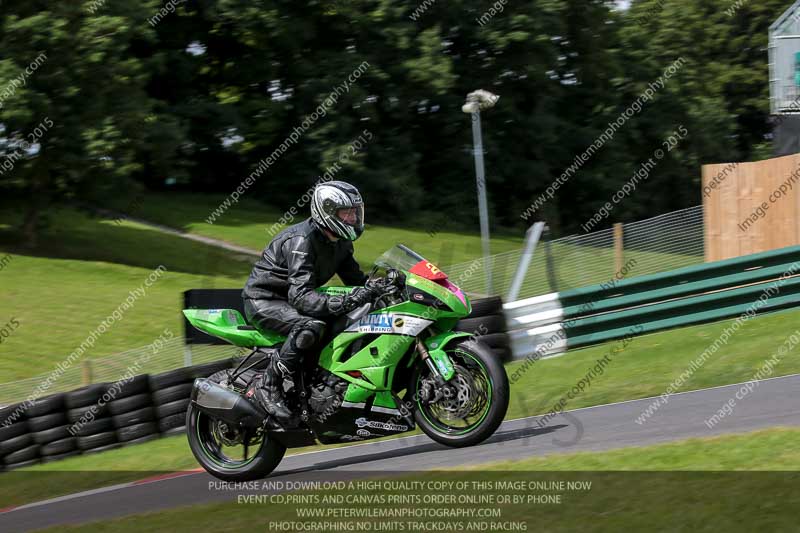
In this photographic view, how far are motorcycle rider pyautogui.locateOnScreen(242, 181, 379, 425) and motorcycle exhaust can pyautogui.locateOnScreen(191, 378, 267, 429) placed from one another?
→ 0.40 feet

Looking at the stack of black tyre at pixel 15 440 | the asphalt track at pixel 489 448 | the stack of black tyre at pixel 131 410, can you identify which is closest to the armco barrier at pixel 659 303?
the asphalt track at pixel 489 448

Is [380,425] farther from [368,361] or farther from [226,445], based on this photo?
[226,445]

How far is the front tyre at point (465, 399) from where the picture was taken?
7004mm

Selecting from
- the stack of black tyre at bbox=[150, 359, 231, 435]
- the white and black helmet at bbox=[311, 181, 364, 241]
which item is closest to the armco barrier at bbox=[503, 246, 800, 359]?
the stack of black tyre at bbox=[150, 359, 231, 435]

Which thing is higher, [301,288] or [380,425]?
[301,288]

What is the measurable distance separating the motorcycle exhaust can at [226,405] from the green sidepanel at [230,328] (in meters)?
0.38

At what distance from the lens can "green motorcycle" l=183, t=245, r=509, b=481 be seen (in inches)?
281

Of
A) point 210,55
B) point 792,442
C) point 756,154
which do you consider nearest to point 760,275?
point 792,442

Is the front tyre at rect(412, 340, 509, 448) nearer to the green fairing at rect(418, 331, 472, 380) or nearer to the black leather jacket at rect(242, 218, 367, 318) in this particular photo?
the green fairing at rect(418, 331, 472, 380)

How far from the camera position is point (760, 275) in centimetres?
1273

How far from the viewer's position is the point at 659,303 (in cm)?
1281

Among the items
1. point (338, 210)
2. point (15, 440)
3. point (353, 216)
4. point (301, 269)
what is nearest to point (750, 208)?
point (353, 216)

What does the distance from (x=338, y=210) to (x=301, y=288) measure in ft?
2.06

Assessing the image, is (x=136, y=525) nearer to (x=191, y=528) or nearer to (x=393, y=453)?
(x=191, y=528)
